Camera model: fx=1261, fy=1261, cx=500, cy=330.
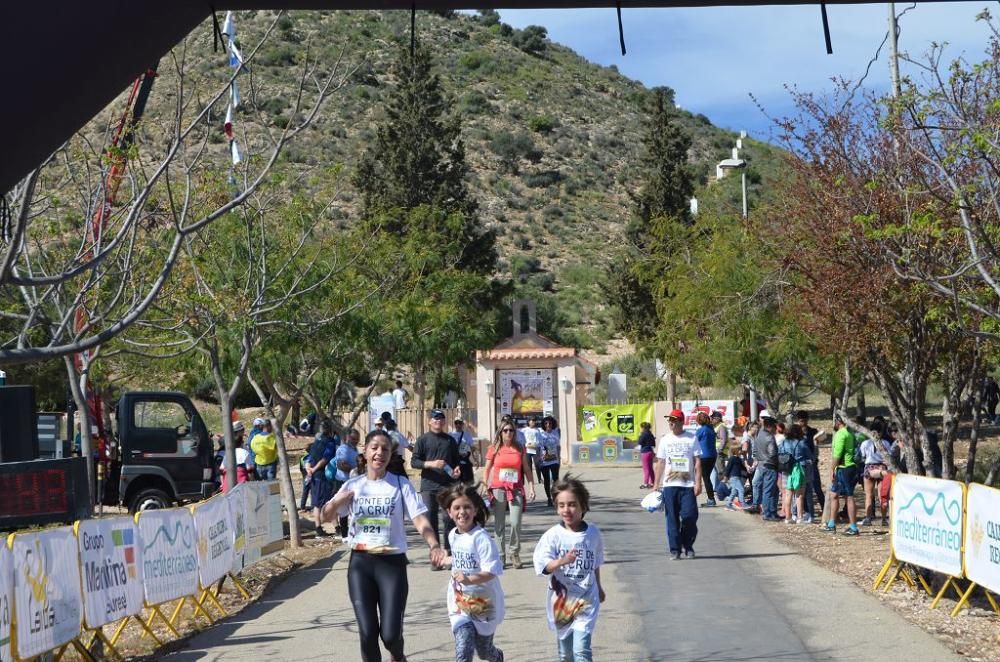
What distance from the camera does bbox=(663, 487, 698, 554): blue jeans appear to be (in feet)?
49.9

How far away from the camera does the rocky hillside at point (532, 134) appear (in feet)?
Answer: 243

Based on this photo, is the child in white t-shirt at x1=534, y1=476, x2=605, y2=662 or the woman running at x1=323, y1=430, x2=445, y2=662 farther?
the woman running at x1=323, y1=430, x2=445, y2=662

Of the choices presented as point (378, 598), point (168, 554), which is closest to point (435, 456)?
point (168, 554)

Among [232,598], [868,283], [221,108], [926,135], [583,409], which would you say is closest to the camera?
[926,135]

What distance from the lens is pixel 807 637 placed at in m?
10.2

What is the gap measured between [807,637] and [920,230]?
14.2 feet

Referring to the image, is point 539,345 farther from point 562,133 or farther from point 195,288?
point 562,133

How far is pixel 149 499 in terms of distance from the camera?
22125 millimetres

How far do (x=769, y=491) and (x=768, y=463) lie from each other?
617 mm

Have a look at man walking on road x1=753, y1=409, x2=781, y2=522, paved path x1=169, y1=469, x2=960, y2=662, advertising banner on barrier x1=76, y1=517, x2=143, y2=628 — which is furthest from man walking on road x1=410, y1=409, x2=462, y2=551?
man walking on road x1=753, y1=409, x2=781, y2=522

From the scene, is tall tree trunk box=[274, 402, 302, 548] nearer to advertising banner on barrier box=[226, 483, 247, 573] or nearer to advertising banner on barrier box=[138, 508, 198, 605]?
advertising banner on barrier box=[226, 483, 247, 573]

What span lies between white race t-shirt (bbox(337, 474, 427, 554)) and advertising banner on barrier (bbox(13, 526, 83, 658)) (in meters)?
2.27

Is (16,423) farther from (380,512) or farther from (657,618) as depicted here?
(380,512)

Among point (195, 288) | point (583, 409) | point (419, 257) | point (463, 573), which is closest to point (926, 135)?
point (463, 573)
